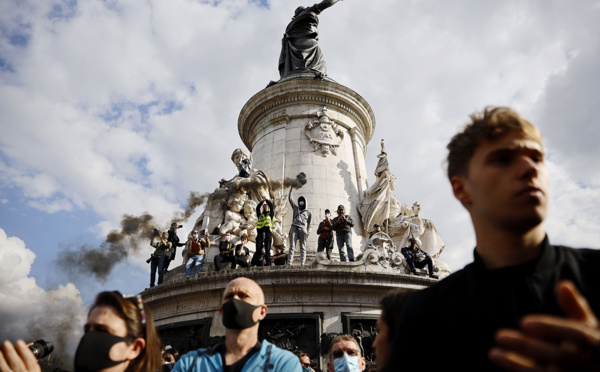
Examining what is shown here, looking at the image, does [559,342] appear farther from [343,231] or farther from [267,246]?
[343,231]

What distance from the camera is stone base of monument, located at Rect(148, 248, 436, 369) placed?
841 centimetres

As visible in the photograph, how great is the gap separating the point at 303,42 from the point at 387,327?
1941cm

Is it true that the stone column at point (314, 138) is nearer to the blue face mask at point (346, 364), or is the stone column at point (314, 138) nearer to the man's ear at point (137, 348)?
the blue face mask at point (346, 364)

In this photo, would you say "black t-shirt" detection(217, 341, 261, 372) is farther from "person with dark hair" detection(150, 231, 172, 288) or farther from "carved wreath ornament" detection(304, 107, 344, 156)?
"carved wreath ornament" detection(304, 107, 344, 156)

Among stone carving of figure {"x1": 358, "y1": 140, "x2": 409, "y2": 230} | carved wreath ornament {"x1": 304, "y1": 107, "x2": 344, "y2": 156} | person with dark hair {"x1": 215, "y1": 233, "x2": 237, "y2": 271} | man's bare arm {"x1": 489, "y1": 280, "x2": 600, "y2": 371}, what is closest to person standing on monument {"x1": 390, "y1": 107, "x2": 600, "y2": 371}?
man's bare arm {"x1": 489, "y1": 280, "x2": 600, "y2": 371}

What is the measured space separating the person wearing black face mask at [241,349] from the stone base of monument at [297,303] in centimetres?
545

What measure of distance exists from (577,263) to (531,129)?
0.54 metres

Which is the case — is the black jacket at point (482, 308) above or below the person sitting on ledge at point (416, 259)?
below

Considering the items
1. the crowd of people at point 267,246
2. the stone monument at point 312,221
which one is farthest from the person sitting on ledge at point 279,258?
the stone monument at point 312,221

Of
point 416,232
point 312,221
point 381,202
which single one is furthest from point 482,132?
point 416,232

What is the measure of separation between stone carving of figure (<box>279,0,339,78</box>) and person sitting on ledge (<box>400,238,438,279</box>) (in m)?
10.9

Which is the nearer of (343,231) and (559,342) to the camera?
(559,342)

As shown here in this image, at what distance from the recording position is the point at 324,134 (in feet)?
50.0

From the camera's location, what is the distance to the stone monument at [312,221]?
8727mm
